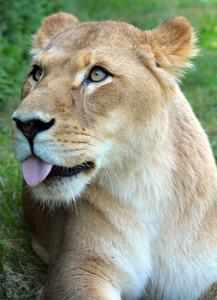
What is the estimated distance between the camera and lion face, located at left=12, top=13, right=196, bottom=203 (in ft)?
7.26

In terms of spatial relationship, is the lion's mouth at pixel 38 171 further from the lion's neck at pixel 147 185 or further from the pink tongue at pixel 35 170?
the lion's neck at pixel 147 185

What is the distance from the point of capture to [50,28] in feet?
A: 10.2

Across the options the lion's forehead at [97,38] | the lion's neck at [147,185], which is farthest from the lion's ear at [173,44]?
the lion's neck at [147,185]

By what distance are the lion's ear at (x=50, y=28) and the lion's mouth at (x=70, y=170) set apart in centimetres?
95

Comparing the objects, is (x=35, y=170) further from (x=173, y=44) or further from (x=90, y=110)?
(x=173, y=44)

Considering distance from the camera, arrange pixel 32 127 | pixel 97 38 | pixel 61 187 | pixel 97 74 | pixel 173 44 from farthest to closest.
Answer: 1. pixel 173 44
2. pixel 97 38
3. pixel 97 74
4. pixel 61 187
5. pixel 32 127

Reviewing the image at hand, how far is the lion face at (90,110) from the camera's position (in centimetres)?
221

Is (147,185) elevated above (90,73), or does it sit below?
below

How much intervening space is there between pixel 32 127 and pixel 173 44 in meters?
0.98

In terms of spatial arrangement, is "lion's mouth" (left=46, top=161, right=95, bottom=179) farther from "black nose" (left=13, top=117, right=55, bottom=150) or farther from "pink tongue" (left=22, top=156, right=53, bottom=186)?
"black nose" (left=13, top=117, right=55, bottom=150)

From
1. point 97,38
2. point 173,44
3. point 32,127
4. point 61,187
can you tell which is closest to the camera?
point 32,127

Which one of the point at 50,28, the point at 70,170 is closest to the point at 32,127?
the point at 70,170

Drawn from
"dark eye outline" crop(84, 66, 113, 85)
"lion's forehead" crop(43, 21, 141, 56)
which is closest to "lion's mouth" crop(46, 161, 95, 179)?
"dark eye outline" crop(84, 66, 113, 85)

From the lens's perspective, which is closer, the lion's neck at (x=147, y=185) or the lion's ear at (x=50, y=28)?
the lion's neck at (x=147, y=185)
